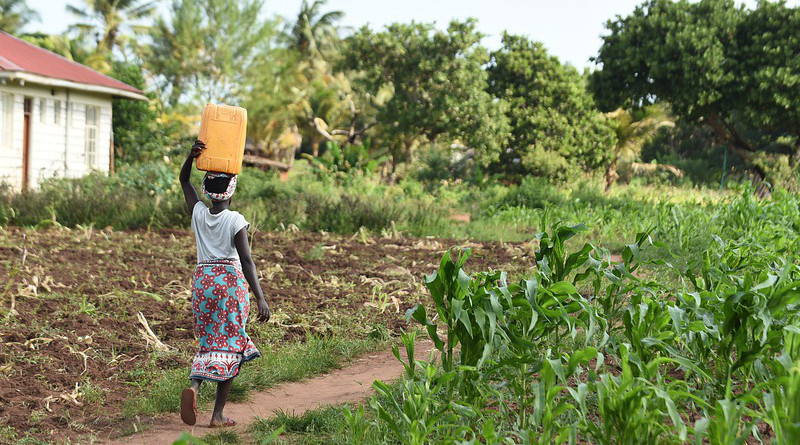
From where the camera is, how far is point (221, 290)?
4.03 m

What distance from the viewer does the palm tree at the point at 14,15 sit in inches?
1444

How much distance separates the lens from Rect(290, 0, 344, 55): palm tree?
47.0 meters

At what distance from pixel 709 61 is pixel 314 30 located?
34.2m

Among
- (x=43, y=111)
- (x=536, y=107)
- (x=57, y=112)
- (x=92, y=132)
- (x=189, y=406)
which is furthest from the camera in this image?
(x=536, y=107)

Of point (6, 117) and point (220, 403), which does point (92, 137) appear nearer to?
point (6, 117)

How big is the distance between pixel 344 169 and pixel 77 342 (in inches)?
737

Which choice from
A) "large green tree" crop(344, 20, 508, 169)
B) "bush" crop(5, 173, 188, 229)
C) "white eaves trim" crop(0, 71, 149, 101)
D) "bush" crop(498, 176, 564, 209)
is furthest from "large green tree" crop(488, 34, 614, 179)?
"bush" crop(5, 173, 188, 229)

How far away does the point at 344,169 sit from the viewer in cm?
2384

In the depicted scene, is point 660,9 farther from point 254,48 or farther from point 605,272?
point 254,48

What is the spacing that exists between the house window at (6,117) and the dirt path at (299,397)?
43.0 feet

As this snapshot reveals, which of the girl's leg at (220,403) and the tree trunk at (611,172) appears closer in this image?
the girl's leg at (220,403)

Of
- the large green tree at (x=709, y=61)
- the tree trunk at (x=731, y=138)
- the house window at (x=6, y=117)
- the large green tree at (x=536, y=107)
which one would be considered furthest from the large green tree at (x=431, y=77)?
the house window at (x=6, y=117)

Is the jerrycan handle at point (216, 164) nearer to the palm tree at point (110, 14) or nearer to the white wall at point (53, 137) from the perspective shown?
the white wall at point (53, 137)

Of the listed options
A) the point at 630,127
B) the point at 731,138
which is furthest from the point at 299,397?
the point at 630,127
